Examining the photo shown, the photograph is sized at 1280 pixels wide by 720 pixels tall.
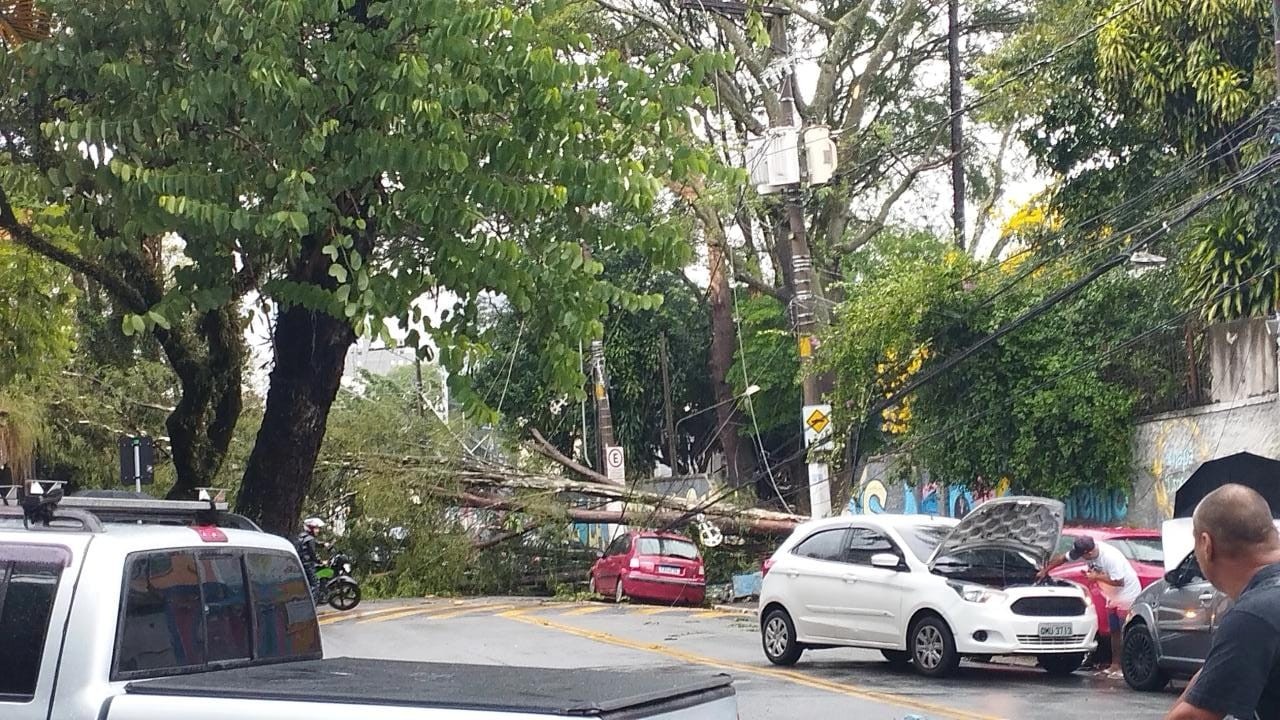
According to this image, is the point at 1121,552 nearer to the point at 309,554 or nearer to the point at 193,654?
the point at 309,554

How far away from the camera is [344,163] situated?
9.02 metres

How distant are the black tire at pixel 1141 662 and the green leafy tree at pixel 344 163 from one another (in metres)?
7.32

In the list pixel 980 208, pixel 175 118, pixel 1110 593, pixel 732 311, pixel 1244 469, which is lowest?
pixel 1110 593

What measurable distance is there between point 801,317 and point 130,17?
15.4m

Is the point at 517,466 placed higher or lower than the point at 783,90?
lower

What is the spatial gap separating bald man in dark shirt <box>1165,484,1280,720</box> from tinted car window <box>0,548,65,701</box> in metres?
3.82

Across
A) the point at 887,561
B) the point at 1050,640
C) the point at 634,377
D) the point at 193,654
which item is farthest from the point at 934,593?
the point at 634,377

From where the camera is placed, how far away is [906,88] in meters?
34.9

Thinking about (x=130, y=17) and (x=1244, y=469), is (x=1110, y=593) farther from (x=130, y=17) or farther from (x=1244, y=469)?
(x=130, y=17)

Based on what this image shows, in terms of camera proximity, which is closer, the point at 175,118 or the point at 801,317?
the point at 175,118

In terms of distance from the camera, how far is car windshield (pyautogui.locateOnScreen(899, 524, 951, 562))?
52.3 ft

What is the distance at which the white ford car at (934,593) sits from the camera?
586 inches

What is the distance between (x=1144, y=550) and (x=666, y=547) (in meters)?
12.0

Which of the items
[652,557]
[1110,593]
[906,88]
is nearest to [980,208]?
[906,88]
